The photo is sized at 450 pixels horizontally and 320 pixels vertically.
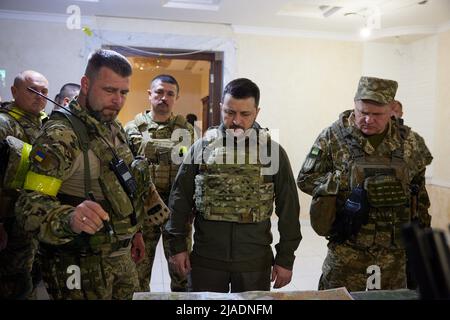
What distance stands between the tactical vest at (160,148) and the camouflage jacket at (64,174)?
42.2 inches

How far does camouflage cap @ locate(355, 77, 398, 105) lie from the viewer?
204cm

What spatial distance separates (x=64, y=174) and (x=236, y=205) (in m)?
0.78

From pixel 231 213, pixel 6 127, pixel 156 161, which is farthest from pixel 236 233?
pixel 6 127

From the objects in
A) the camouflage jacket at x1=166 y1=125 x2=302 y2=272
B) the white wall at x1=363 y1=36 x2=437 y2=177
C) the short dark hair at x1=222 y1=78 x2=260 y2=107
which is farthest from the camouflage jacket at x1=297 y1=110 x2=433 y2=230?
the white wall at x1=363 y1=36 x2=437 y2=177

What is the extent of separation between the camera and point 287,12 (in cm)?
494

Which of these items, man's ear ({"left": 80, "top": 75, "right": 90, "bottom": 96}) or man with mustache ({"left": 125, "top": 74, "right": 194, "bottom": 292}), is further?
man with mustache ({"left": 125, "top": 74, "right": 194, "bottom": 292})

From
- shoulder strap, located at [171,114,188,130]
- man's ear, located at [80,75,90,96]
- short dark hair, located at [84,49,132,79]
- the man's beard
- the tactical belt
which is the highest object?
short dark hair, located at [84,49,132,79]

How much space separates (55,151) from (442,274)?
4.02ft

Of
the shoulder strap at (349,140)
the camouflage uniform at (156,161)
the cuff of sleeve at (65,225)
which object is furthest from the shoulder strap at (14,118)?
the shoulder strap at (349,140)

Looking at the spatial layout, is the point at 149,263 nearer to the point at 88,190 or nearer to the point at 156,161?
the point at 156,161

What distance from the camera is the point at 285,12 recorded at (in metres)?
4.92

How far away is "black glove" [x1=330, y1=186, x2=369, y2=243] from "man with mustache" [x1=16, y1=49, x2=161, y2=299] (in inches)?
39.9

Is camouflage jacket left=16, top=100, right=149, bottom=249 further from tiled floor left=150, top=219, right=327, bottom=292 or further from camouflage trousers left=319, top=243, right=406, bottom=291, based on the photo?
tiled floor left=150, top=219, right=327, bottom=292
